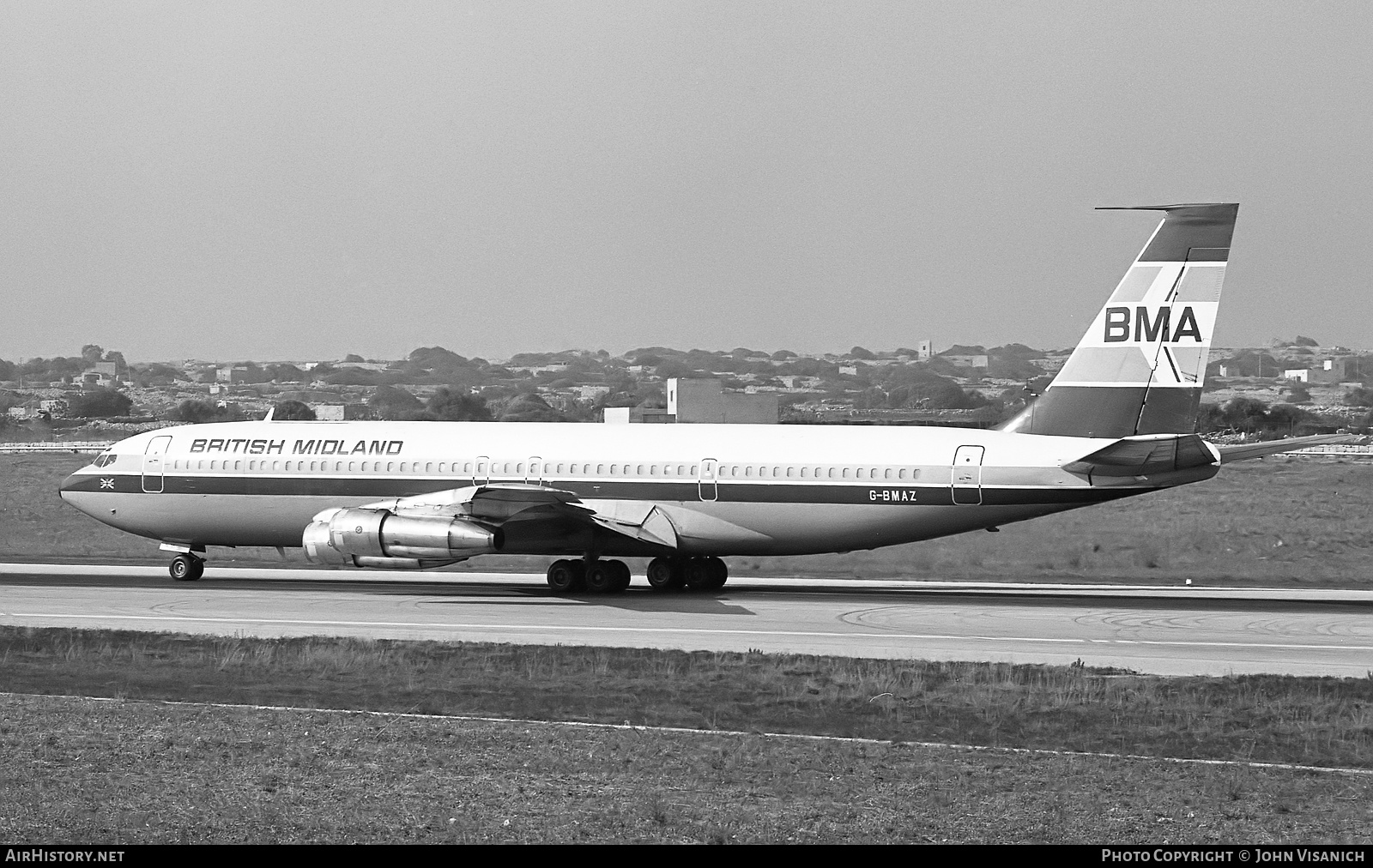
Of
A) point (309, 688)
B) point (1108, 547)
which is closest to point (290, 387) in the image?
point (1108, 547)

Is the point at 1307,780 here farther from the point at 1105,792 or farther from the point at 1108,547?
the point at 1108,547

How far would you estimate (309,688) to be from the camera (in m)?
20.6

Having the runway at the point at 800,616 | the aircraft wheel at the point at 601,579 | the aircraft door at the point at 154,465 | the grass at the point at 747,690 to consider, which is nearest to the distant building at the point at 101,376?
the aircraft door at the point at 154,465

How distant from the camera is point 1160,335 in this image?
32.4 metres

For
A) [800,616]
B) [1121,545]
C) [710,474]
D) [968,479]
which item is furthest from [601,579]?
[1121,545]

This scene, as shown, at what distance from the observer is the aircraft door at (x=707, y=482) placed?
3444 centimetres

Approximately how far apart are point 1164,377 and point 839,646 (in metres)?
11.0

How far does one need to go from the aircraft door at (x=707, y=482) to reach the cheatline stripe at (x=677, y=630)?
6429 mm

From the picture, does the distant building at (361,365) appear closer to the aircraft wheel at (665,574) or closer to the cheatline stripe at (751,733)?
the aircraft wheel at (665,574)

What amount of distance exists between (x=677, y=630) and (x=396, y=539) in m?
7.92

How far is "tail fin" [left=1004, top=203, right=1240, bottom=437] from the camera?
32.1 meters

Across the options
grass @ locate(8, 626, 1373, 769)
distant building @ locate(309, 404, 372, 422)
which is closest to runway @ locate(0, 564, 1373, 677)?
grass @ locate(8, 626, 1373, 769)

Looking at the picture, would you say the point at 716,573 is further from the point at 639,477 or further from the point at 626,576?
the point at 639,477

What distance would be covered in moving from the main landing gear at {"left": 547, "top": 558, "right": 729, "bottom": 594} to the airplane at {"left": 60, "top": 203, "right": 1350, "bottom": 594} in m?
0.04
